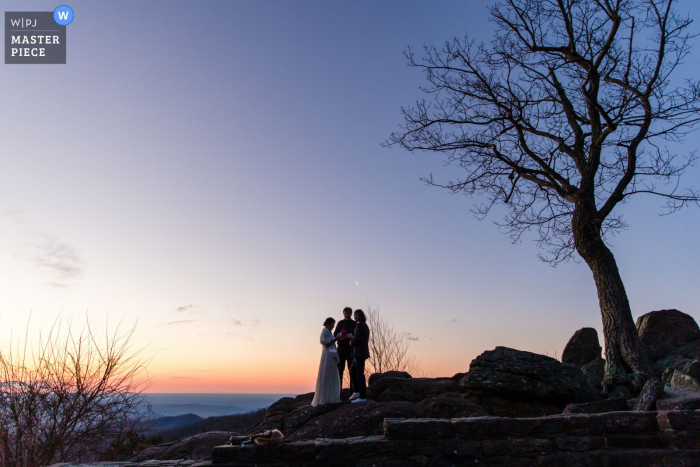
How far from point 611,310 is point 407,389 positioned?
5.30 metres

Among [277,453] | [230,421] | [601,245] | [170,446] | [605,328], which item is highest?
[601,245]

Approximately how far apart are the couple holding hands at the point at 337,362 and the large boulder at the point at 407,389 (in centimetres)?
48

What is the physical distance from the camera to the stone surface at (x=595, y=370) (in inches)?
439

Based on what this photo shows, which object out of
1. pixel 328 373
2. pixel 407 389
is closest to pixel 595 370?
pixel 407 389

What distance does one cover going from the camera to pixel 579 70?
1233 centimetres

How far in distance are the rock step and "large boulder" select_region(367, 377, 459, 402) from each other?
170 inches

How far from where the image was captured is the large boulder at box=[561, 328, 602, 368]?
12883mm

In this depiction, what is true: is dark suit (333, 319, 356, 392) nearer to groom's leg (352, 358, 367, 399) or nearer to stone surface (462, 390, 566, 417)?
groom's leg (352, 358, 367, 399)

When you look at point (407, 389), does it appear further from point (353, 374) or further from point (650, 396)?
point (650, 396)

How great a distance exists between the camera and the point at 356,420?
25.5 feet

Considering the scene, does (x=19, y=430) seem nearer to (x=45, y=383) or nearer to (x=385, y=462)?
(x=45, y=383)

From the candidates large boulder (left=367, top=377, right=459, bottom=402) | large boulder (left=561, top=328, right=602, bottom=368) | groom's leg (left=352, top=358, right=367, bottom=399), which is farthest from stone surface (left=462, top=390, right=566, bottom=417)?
large boulder (left=561, top=328, right=602, bottom=368)

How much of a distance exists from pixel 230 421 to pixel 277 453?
26.3 meters

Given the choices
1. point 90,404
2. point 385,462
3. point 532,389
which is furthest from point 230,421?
point 385,462
